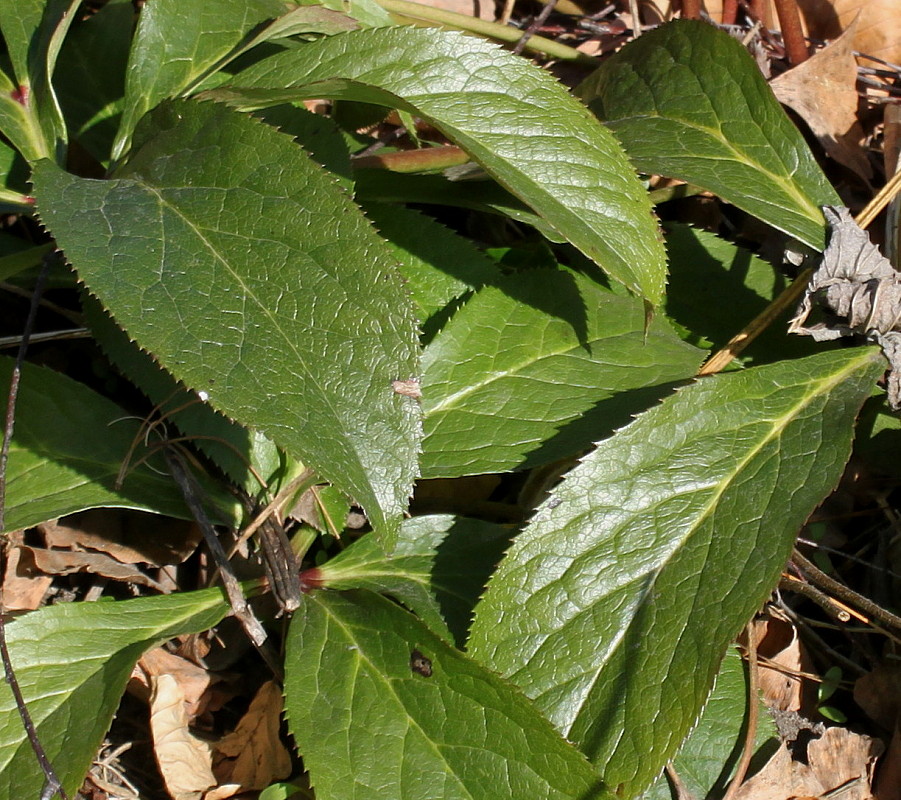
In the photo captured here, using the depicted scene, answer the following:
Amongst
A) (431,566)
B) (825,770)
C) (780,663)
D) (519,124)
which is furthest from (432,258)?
(825,770)

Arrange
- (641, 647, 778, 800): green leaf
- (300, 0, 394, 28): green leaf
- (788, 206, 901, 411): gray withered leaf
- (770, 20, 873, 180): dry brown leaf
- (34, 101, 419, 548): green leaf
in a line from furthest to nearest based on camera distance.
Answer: (770, 20, 873, 180): dry brown leaf
(300, 0, 394, 28): green leaf
(788, 206, 901, 411): gray withered leaf
(641, 647, 778, 800): green leaf
(34, 101, 419, 548): green leaf

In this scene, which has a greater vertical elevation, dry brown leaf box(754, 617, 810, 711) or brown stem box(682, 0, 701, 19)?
brown stem box(682, 0, 701, 19)

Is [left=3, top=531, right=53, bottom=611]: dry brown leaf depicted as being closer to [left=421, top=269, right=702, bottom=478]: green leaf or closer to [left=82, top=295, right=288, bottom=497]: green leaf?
[left=82, top=295, right=288, bottom=497]: green leaf

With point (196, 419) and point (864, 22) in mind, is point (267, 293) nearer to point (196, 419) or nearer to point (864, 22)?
point (196, 419)

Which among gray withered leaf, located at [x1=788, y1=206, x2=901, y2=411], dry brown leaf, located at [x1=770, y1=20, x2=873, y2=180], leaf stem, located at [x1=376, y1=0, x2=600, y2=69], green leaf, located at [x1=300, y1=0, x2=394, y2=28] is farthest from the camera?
dry brown leaf, located at [x1=770, y1=20, x2=873, y2=180]

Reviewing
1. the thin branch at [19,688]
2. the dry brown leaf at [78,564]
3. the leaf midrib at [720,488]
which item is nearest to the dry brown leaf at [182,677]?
the dry brown leaf at [78,564]

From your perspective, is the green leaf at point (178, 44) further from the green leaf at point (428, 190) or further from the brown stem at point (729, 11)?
the brown stem at point (729, 11)

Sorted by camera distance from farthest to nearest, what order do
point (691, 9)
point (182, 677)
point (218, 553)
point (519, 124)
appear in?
point (691, 9) → point (182, 677) → point (218, 553) → point (519, 124)

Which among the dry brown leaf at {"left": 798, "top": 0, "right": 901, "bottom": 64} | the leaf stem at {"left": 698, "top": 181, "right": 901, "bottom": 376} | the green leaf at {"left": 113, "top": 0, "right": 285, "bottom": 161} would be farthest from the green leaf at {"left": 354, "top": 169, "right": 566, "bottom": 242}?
the dry brown leaf at {"left": 798, "top": 0, "right": 901, "bottom": 64}
